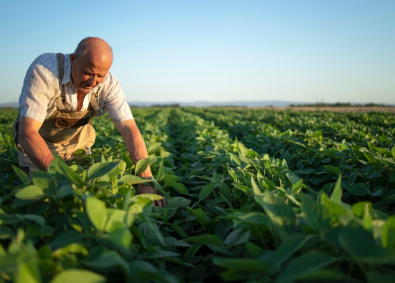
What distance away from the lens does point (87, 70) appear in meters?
2.13

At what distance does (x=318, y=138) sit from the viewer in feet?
13.5

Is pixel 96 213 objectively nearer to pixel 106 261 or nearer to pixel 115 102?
pixel 106 261

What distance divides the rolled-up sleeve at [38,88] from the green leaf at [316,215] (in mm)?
2018

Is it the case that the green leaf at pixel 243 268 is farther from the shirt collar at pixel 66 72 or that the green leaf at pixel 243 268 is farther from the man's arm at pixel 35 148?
the shirt collar at pixel 66 72

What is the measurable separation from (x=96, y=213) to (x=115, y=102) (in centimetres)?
175

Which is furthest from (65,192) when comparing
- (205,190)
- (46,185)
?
(205,190)

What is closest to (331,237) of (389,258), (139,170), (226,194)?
(389,258)

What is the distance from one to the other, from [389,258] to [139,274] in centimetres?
75

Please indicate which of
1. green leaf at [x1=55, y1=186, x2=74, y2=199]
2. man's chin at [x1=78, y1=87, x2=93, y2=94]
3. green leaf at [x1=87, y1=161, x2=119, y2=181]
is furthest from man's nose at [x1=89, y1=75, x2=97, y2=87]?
green leaf at [x1=55, y1=186, x2=74, y2=199]

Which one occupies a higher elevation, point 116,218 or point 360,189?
point 116,218

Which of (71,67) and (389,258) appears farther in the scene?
(71,67)

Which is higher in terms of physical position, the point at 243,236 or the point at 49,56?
the point at 49,56

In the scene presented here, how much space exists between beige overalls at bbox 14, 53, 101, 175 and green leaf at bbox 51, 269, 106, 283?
201cm

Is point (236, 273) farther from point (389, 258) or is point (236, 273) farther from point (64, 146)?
point (64, 146)
